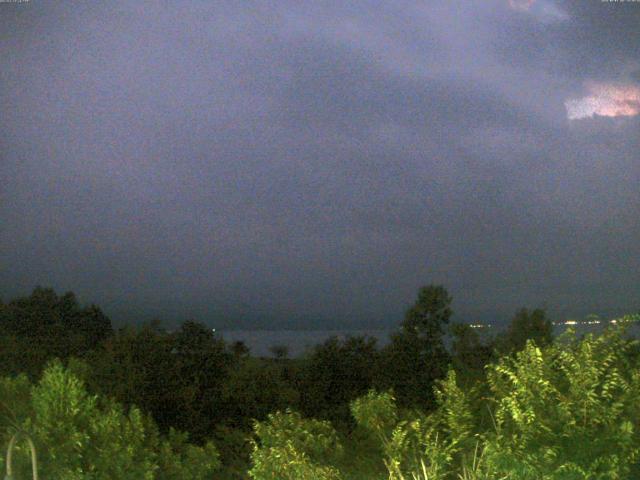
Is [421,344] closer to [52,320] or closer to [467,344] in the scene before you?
[467,344]

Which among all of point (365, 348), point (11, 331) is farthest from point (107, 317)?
point (365, 348)

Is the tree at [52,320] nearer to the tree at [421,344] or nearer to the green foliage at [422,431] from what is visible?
the tree at [421,344]

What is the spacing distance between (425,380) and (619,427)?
10379 mm

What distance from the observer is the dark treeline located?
13.7 metres

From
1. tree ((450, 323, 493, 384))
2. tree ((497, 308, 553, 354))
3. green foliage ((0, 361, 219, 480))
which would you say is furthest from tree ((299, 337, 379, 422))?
green foliage ((0, 361, 219, 480))

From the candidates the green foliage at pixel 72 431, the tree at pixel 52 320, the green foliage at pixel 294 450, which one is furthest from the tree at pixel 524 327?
the tree at pixel 52 320

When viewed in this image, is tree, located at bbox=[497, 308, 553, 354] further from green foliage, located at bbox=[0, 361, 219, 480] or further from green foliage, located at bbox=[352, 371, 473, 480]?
green foliage, located at bbox=[0, 361, 219, 480]

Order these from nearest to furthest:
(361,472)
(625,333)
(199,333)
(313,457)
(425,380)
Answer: (625,333), (313,457), (361,472), (199,333), (425,380)

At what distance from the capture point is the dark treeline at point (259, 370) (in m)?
13.7

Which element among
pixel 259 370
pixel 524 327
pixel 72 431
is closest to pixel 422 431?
A: pixel 72 431

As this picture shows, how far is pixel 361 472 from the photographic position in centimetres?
916

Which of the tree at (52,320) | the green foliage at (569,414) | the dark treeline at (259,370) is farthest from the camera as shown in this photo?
the tree at (52,320)

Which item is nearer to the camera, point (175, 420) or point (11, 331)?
point (175, 420)

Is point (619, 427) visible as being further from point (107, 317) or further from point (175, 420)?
point (107, 317)
